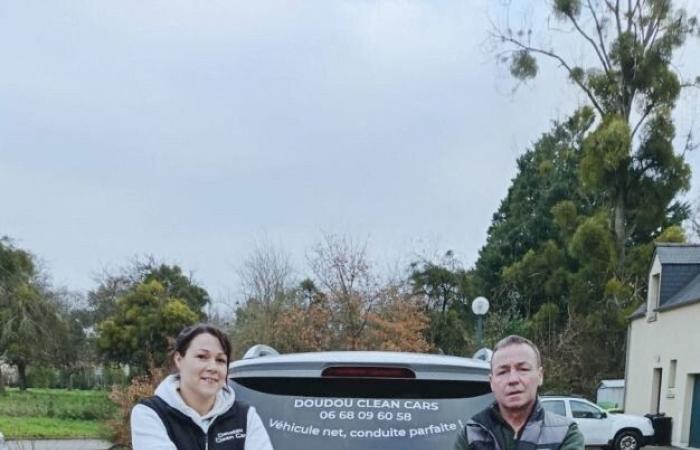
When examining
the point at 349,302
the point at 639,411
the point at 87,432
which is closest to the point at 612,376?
the point at 639,411

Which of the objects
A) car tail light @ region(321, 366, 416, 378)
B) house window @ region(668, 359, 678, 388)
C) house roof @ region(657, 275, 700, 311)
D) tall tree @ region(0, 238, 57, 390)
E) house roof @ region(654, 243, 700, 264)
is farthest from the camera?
tall tree @ region(0, 238, 57, 390)

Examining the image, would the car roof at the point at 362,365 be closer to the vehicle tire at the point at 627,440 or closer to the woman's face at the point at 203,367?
the woman's face at the point at 203,367

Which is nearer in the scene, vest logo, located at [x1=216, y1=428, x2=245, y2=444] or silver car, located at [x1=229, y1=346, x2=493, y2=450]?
vest logo, located at [x1=216, y1=428, x2=245, y2=444]

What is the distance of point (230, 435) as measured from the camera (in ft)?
8.75

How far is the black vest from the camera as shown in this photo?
261cm

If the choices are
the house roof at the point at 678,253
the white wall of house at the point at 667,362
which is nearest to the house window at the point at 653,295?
the white wall of house at the point at 667,362

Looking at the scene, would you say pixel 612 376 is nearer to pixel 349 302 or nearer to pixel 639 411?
pixel 639 411

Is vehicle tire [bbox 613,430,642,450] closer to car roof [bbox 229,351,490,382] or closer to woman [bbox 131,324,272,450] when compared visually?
car roof [bbox 229,351,490,382]

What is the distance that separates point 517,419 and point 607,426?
66.0 feet

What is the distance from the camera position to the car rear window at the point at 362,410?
300 cm

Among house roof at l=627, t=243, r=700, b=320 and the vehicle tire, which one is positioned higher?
house roof at l=627, t=243, r=700, b=320

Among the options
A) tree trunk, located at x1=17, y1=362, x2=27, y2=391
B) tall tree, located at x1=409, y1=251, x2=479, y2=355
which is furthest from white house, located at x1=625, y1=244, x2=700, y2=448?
tree trunk, located at x1=17, y1=362, x2=27, y2=391

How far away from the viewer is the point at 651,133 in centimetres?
2973

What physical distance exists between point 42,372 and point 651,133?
2748 cm
